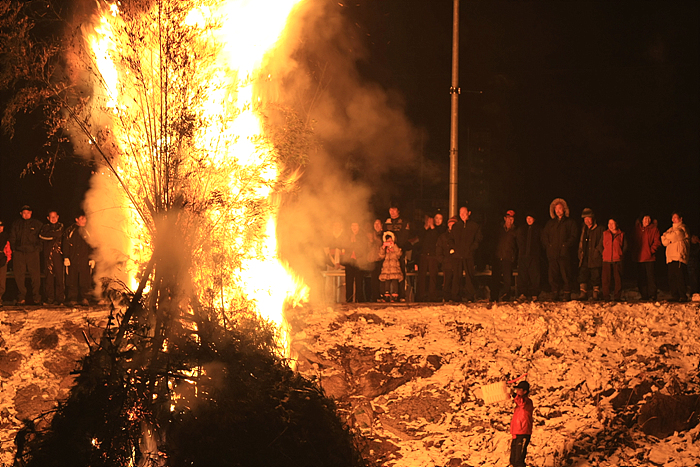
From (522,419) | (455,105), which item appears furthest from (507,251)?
(522,419)

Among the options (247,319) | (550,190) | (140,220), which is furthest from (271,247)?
(550,190)

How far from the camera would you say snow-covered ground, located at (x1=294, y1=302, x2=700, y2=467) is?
10.8 meters

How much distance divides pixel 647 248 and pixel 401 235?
183 inches

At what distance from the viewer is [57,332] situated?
44.0 feet

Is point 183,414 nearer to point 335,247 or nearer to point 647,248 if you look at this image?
point 335,247

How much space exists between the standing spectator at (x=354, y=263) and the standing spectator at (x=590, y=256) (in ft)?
13.7

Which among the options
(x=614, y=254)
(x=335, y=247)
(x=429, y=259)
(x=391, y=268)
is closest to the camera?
(x=614, y=254)

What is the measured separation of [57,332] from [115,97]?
505 cm

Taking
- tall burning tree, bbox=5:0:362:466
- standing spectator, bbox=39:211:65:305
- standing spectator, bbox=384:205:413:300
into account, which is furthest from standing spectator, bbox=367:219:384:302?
standing spectator, bbox=39:211:65:305

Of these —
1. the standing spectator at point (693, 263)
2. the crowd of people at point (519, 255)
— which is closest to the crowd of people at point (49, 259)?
the crowd of people at point (519, 255)

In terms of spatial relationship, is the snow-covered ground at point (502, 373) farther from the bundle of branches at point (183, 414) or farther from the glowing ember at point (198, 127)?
the glowing ember at point (198, 127)

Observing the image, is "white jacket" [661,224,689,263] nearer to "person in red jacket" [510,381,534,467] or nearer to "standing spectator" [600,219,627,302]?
"standing spectator" [600,219,627,302]

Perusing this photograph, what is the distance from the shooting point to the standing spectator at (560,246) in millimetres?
14516

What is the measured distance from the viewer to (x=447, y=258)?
14.8 metres
